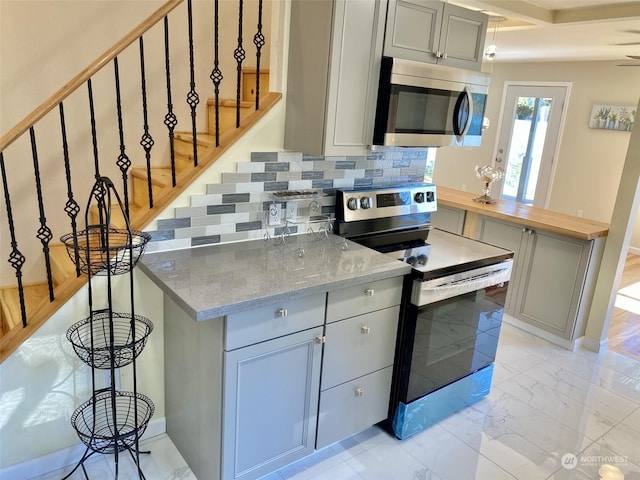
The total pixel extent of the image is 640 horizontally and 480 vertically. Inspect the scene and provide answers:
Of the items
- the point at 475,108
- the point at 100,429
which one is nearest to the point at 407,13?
the point at 475,108

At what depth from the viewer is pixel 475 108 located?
255 cm

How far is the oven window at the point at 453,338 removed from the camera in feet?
7.61

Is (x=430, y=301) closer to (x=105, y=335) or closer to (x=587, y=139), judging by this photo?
(x=105, y=335)

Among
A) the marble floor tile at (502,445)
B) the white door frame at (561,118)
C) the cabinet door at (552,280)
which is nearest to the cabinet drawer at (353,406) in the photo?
the marble floor tile at (502,445)

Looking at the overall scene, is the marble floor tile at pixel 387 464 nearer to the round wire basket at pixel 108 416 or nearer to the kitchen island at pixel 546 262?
the round wire basket at pixel 108 416

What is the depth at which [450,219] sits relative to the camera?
4.05m

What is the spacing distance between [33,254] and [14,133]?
121cm

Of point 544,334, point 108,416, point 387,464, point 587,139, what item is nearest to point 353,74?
point 387,464

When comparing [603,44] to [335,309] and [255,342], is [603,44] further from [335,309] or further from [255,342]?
[255,342]

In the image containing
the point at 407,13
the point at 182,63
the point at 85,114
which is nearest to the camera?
the point at 407,13

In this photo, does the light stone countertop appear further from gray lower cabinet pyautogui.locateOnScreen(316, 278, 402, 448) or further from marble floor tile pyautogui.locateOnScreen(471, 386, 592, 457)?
marble floor tile pyautogui.locateOnScreen(471, 386, 592, 457)

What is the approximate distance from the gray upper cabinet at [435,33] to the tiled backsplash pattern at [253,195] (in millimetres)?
627

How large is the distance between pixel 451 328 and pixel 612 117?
4.96 meters

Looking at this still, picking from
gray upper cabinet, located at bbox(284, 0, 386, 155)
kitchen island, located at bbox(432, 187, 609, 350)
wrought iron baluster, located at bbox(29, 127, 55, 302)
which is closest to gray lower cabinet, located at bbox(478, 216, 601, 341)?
kitchen island, located at bbox(432, 187, 609, 350)
